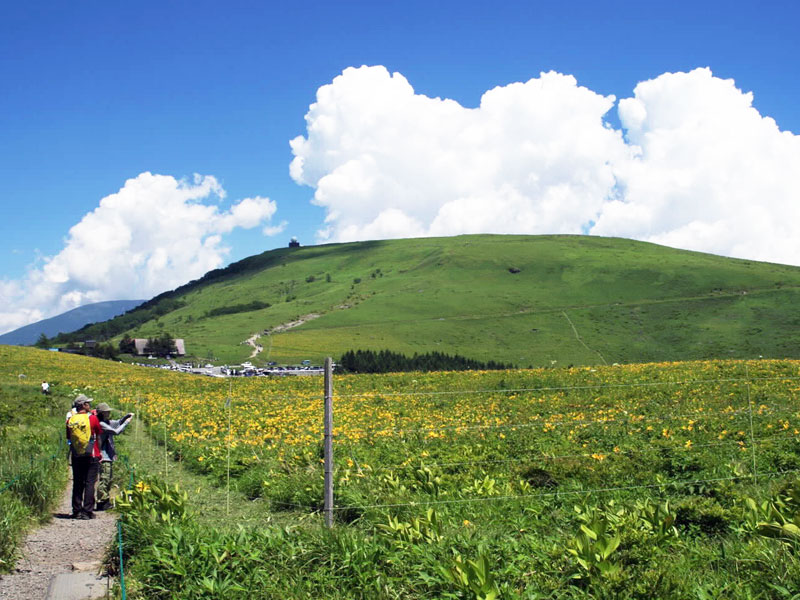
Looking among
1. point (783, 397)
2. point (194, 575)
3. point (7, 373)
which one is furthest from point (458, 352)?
point (194, 575)

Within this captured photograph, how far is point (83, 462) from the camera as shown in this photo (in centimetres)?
1136

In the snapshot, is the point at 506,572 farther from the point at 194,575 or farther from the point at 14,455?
the point at 14,455

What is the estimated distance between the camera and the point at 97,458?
37.5 ft

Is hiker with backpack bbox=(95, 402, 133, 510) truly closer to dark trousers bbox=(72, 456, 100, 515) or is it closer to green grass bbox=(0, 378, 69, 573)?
dark trousers bbox=(72, 456, 100, 515)

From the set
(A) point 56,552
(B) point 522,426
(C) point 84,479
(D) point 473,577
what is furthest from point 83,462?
(B) point 522,426

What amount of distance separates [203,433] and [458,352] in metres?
147

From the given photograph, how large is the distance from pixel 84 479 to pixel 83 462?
1.12ft

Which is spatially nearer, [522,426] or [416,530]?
[416,530]

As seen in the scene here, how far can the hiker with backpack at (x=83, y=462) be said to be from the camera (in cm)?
1119

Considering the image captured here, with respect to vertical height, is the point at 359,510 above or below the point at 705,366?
below

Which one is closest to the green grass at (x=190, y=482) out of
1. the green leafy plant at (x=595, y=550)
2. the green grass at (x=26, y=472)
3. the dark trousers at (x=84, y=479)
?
the dark trousers at (x=84, y=479)

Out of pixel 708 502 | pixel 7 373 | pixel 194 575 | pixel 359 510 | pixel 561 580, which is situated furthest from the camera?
pixel 7 373

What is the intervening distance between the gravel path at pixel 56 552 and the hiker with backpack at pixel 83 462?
0.91 ft

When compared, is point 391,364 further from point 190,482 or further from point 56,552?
point 56,552
